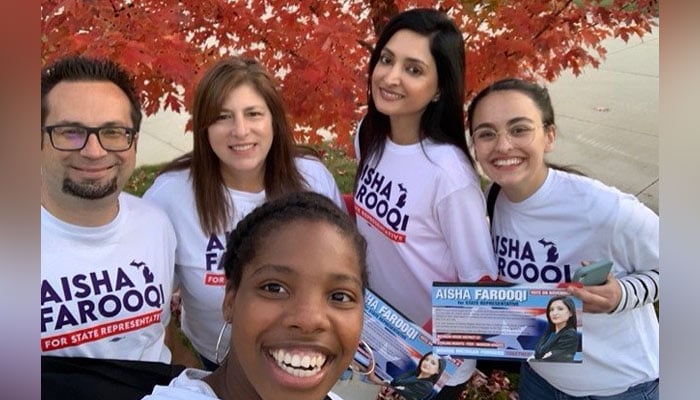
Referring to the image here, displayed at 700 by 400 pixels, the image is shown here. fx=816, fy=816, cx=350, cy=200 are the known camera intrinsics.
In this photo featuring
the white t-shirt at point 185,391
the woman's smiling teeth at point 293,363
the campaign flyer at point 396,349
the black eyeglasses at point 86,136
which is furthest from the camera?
the campaign flyer at point 396,349

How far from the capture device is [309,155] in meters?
2.26

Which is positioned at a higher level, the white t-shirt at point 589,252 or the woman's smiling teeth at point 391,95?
the woman's smiling teeth at point 391,95

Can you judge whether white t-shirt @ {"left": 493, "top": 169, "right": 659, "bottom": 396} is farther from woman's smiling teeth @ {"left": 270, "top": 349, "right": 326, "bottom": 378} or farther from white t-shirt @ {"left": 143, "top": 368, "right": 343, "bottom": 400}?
white t-shirt @ {"left": 143, "top": 368, "right": 343, "bottom": 400}

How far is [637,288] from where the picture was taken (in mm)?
2225

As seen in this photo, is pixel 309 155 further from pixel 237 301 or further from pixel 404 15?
pixel 237 301

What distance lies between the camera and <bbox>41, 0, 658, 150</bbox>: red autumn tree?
221 cm

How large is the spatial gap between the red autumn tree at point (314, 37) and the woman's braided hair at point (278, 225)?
20.3 inches

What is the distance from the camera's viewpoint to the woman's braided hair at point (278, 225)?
169 cm

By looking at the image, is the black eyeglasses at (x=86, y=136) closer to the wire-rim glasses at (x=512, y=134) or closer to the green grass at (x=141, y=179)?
the green grass at (x=141, y=179)

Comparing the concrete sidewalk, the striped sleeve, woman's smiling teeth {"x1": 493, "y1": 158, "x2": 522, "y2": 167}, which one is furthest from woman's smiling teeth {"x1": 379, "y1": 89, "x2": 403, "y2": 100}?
the striped sleeve

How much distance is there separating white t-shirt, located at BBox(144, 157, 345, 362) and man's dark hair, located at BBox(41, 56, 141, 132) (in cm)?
29

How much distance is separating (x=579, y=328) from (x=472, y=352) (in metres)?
0.30

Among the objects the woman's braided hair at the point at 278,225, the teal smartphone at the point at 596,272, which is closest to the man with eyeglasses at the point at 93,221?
the woman's braided hair at the point at 278,225
